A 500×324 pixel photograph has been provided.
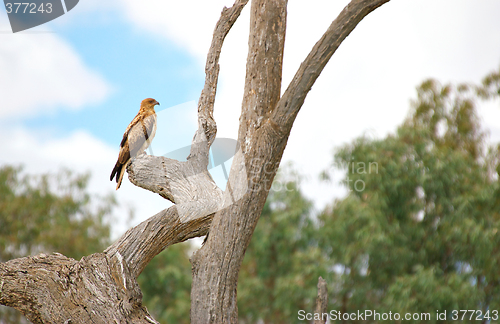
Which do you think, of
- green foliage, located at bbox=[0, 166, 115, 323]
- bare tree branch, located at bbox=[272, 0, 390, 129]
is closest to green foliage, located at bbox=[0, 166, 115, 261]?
green foliage, located at bbox=[0, 166, 115, 323]

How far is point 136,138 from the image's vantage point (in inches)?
187

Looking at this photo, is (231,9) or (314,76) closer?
(314,76)

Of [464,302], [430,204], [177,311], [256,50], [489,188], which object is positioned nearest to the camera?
[256,50]

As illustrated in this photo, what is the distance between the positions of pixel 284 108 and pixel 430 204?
7.44 meters

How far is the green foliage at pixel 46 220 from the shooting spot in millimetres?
13953

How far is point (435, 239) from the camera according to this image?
9.88 meters

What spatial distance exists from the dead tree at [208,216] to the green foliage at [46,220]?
1064cm

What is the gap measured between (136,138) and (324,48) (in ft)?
7.18

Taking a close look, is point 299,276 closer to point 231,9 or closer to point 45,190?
point 231,9

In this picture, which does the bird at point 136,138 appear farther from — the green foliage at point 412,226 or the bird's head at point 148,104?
the green foliage at point 412,226

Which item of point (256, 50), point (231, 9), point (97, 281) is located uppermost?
point (231, 9)

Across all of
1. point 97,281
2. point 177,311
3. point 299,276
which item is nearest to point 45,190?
point 177,311

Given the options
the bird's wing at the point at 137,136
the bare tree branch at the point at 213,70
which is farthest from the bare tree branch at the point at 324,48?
the bird's wing at the point at 137,136

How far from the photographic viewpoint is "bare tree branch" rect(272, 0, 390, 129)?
3.61m
